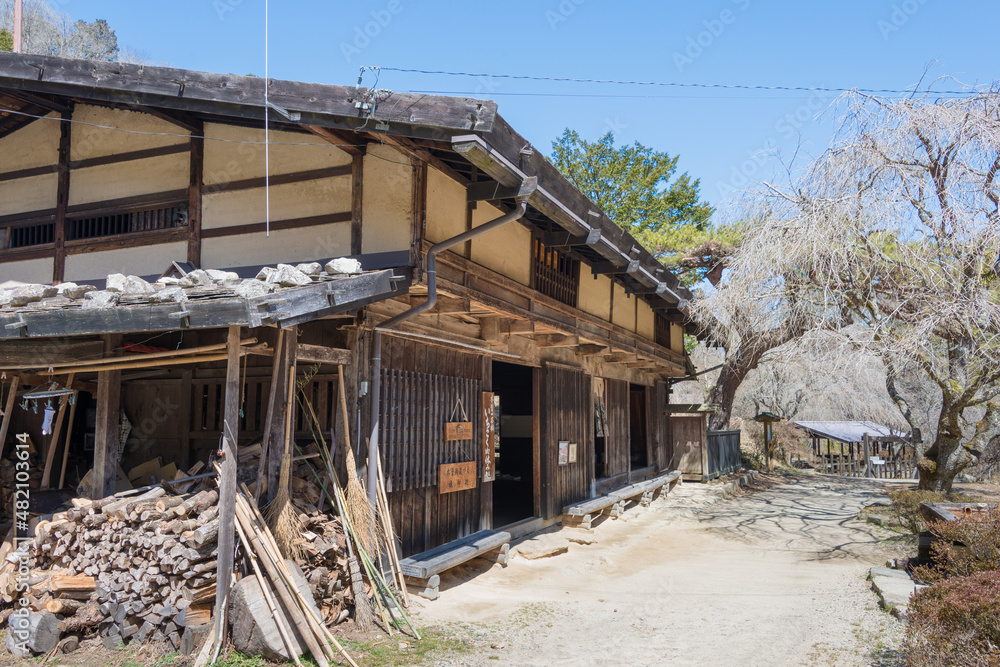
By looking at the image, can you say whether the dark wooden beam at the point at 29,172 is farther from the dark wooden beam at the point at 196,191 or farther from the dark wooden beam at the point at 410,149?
the dark wooden beam at the point at 410,149

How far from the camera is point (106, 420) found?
6.64 metres

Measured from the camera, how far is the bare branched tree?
10164mm

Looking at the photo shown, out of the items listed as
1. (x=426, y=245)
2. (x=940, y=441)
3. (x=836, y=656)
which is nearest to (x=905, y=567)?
(x=836, y=656)

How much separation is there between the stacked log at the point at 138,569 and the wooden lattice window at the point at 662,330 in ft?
40.5

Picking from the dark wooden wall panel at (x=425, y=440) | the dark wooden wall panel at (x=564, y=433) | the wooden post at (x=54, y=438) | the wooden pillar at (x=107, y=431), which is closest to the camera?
the wooden pillar at (x=107, y=431)

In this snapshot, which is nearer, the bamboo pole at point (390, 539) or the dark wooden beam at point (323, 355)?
the dark wooden beam at point (323, 355)

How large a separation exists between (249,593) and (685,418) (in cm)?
1575

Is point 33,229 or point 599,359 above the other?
point 33,229

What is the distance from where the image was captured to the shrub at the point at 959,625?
4.55 m

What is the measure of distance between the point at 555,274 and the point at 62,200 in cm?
659

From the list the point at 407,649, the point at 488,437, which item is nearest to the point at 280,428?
the point at 407,649

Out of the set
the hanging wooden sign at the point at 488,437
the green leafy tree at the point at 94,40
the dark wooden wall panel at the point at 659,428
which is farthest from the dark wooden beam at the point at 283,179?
the green leafy tree at the point at 94,40

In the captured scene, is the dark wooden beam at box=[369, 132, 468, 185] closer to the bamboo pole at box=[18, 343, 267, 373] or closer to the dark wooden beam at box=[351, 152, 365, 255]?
the dark wooden beam at box=[351, 152, 365, 255]

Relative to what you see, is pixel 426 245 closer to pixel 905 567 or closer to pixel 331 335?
pixel 331 335
